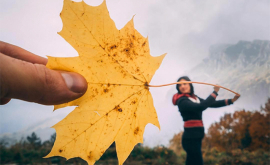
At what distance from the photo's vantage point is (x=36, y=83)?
98 centimetres

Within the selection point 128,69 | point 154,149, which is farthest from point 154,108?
point 154,149

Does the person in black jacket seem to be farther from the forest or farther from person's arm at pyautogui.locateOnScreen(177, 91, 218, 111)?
the forest

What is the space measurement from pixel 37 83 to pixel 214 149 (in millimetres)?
9112

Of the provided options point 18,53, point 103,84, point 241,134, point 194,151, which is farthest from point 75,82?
point 241,134

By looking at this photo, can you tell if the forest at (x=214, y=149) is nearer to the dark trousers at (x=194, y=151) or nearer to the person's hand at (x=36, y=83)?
the dark trousers at (x=194, y=151)

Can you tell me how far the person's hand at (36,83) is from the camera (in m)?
0.91

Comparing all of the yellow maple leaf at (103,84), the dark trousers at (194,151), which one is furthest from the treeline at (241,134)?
the yellow maple leaf at (103,84)

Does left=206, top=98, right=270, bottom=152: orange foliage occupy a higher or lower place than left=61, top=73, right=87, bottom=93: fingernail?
higher

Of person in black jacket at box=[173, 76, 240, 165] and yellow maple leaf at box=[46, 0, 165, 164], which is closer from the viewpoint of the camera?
yellow maple leaf at box=[46, 0, 165, 164]

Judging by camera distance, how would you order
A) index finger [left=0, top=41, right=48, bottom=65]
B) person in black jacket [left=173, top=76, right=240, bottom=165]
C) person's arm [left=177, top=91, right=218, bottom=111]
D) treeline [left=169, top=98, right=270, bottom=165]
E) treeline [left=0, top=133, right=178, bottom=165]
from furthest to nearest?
treeline [left=169, top=98, right=270, bottom=165]
treeline [left=0, top=133, right=178, bottom=165]
person in black jacket [left=173, top=76, right=240, bottom=165]
person's arm [left=177, top=91, right=218, bottom=111]
index finger [left=0, top=41, right=48, bottom=65]

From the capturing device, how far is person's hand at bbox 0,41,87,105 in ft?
2.97

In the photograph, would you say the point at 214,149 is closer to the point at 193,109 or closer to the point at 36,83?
the point at 193,109

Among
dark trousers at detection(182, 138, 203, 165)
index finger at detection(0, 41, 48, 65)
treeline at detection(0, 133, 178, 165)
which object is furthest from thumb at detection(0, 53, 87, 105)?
treeline at detection(0, 133, 178, 165)

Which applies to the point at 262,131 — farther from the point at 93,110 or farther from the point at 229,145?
the point at 93,110
